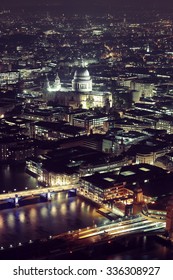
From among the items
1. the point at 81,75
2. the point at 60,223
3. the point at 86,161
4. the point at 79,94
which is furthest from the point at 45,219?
the point at 81,75

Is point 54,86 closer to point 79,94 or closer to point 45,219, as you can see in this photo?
point 79,94

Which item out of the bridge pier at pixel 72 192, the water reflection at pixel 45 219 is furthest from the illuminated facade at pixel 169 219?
the bridge pier at pixel 72 192

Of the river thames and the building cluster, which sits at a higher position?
the building cluster

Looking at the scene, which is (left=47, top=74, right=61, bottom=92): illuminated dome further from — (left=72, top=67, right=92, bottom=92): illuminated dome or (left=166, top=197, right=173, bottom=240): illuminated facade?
(left=166, top=197, right=173, bottom=240): illuminated facade

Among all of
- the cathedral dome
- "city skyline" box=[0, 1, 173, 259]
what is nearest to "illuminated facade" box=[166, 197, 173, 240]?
"city skyline" box=[0, 1, 173, 259]

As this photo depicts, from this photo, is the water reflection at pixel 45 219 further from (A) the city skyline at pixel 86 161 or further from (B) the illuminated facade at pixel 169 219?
(B) the illuminated facade at pixel 169 219

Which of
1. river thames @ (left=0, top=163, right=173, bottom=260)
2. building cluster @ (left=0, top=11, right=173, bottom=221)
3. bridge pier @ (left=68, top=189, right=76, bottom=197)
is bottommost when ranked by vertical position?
river thames @ (left=0, top=163, right=173, bottom=260)

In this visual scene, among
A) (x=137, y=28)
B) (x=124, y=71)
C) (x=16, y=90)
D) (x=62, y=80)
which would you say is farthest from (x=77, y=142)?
(x=137, y=28)

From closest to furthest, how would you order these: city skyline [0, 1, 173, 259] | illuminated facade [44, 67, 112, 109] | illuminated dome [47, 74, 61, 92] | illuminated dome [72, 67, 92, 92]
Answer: city skyline [0, 1, 173, 259] < illuminated facade [44, 67, 112, 109] < illuminated dome [47, 74, 61, 92] < illuminated dome [72, 67, 92, 92]

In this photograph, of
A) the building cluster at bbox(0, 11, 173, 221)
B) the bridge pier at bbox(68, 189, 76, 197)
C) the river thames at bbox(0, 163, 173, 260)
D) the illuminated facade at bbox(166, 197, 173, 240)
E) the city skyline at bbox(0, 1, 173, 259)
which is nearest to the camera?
the river thames at bbox(0, 163, 173, 260)

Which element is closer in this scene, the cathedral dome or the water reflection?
the water reflection
